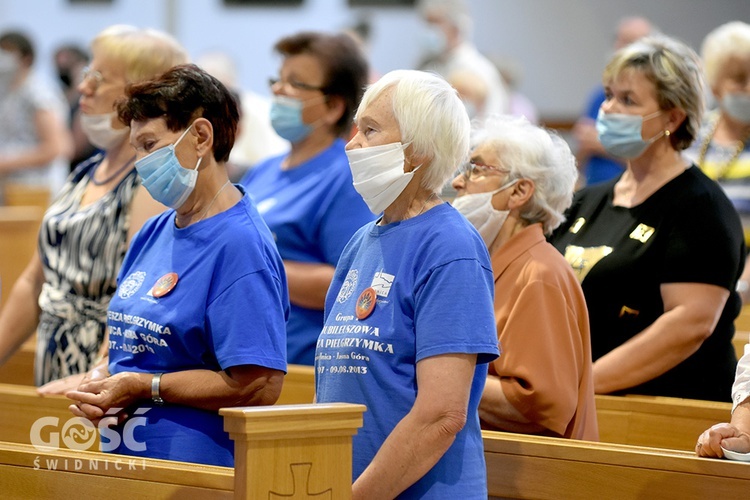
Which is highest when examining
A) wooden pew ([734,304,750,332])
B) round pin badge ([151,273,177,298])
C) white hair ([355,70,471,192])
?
white hair ([355,70,471,192])

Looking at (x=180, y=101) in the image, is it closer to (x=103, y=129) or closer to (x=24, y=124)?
(x=103, y=129)

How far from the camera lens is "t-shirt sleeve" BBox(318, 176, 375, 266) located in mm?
3551

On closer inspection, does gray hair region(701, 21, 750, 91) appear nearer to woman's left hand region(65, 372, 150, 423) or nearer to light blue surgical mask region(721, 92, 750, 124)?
light blue surgical mask region(721, 92, 750, 124)

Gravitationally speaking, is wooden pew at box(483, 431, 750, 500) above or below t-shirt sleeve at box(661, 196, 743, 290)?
below

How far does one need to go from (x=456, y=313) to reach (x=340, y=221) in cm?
154

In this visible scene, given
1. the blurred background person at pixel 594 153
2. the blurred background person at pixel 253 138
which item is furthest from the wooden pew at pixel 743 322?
the blurred background person at pixel 253 138

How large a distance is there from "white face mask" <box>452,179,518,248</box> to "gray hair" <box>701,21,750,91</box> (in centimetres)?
196

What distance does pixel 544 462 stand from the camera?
257 cm

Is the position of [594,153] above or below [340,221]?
above

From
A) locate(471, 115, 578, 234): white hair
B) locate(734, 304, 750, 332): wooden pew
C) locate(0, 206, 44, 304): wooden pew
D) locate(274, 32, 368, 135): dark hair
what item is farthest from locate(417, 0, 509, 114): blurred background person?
locate(471, 115, 578, 234): white hair

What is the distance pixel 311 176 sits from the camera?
12.3 ft

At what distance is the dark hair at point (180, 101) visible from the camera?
8.59 ft

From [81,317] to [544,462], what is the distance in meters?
→ 1.52

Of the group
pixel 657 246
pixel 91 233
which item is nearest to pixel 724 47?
pixel 657 246
